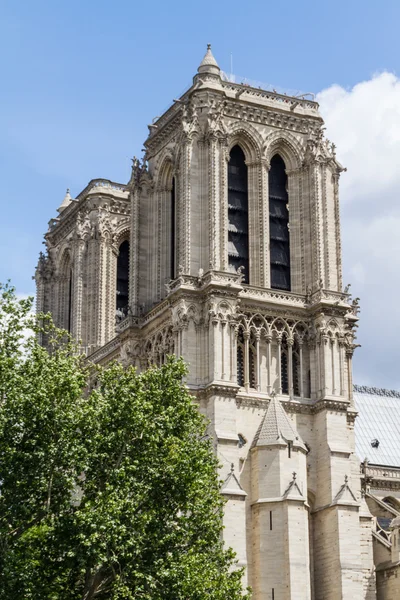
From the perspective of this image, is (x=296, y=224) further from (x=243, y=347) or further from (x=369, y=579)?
(x=369, y=579)

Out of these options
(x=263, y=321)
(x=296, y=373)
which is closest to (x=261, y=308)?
A: (x=263, y=321)

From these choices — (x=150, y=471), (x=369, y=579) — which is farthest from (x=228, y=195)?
(x=150, y=471)

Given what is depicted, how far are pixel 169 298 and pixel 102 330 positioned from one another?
631 inches

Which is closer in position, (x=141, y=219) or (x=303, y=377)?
(x=303, y=377)

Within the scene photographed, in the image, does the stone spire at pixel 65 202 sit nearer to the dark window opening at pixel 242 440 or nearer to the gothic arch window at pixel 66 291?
the gothic arch window at pixel 66 291

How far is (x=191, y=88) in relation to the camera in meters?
75.9

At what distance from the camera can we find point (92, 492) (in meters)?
49.3

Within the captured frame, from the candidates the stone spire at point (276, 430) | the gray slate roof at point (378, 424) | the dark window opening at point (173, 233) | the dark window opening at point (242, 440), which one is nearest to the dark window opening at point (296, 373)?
the stone spire at point (276, 430)

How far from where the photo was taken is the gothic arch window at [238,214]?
75.1 metres

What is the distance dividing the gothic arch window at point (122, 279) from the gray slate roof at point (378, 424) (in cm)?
1917

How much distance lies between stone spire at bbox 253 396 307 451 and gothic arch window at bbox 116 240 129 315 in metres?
22.2

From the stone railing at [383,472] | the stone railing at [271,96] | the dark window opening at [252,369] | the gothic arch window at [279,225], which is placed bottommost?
the stone railing at [383,472]

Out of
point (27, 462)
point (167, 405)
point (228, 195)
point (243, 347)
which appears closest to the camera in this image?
point (27, 462)

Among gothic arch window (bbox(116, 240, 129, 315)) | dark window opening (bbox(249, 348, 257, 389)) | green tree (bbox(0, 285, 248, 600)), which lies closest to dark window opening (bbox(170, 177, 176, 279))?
dark window opening (bbox(249, 348, 257, 389))
